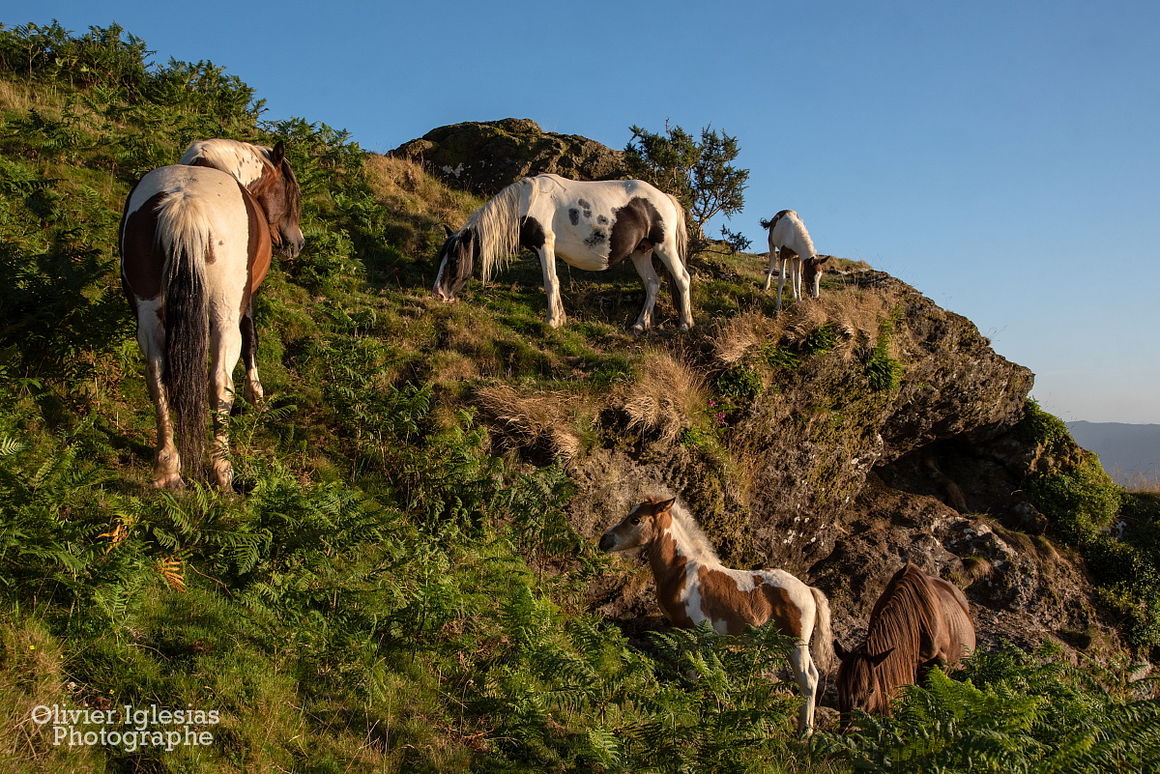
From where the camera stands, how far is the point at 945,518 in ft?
40.0

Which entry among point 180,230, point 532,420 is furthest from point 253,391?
point 532,420

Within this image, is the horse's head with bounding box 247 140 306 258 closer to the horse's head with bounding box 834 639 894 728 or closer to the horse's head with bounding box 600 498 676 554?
the horse's head with bounding box 600 498 676 554

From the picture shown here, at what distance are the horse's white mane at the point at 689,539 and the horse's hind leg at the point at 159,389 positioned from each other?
4.29 m

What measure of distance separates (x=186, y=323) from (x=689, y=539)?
4734 millimetres

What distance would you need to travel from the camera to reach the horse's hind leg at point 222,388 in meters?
5.20

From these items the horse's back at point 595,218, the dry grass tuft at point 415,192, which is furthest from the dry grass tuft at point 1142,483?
the dry grass tuft at point 415,192

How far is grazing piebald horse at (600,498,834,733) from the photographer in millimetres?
Result: 6504

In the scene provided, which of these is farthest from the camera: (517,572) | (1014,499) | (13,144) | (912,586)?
(1014,499)

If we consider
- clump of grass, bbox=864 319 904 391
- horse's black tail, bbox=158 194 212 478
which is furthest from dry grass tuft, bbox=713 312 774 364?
horse's black tail, bbox=158 194 212 478

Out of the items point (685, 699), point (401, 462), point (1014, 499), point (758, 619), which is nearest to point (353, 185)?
point (401, 462)

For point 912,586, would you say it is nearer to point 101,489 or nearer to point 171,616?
point 171,616

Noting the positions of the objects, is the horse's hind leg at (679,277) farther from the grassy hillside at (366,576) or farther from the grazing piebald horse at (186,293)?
the grazing piebald horse at (186,293)

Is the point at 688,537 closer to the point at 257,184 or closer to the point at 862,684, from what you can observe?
the point at 862,684

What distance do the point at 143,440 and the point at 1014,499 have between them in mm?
14268
